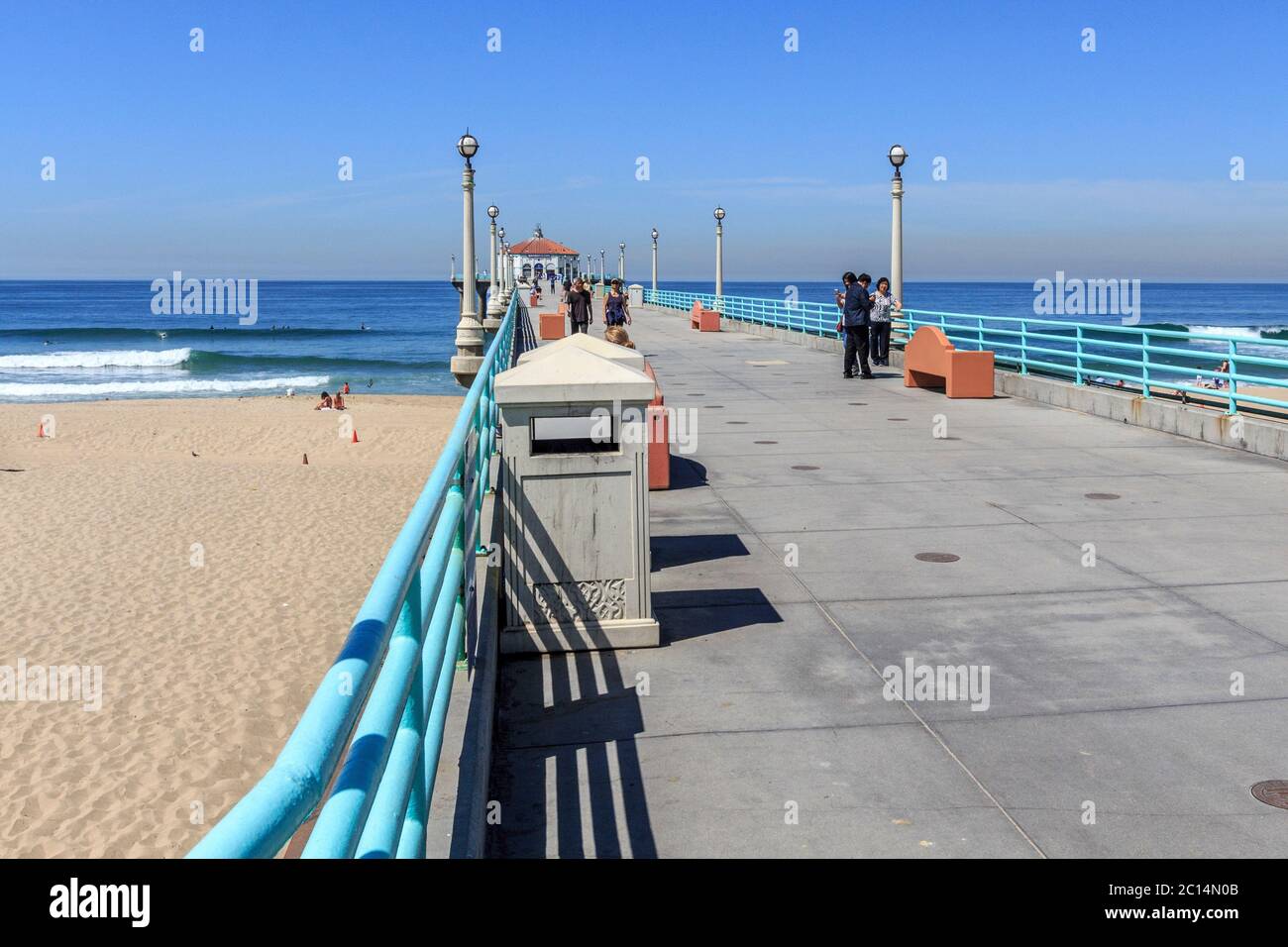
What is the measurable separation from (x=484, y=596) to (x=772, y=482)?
5.91 meters

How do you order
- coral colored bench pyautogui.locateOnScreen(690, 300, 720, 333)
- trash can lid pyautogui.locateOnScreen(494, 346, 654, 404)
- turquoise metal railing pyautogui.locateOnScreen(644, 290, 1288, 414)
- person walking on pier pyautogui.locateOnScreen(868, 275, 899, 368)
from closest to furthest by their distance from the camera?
trash can lid pyautogui.locateOnScreen(494, 346, 654, 404)
turquoise metal railing pyautogui.locateOnScreen(644, 290, 1288, 414)
person walking on pier pyautogui.locateOnScreen(868, 275, 899, 368)
coral colored bench pyautogui.locateOnScreen(690, 300, 720, 333)

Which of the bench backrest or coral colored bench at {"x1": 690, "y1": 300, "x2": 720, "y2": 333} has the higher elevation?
coral colored bench at {"x1": 690, "y1": 300, "x2": 720, "y2": 333}

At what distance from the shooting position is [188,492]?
26.3m

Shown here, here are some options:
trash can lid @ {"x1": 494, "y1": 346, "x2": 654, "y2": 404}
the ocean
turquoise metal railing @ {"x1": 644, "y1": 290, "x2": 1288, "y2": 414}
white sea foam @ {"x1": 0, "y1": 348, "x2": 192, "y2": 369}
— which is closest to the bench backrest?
turquoise metal railing @ {"x1": 644, "y1": 290, "x2": 1288, "y2": 414}

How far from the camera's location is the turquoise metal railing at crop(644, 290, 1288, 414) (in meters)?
14.6

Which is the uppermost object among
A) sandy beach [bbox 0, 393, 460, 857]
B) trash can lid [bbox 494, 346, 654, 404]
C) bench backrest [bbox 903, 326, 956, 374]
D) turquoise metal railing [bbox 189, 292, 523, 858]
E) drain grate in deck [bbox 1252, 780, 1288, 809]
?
bench backrest [bbox 903, 326, 956, 374]

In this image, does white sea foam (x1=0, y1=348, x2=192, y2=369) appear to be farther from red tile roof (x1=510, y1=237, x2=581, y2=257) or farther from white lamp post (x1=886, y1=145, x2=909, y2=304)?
white lamp post (x1=886, y1=145, x2=909, y2=304)

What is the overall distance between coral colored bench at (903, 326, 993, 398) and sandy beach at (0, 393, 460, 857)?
945 cm

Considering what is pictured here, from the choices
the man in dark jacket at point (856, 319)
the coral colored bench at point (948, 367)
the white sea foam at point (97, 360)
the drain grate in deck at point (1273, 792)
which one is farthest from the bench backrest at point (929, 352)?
the white sea foam at point (97, 360)

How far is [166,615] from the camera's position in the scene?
15.2m

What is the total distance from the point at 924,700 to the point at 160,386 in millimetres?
65886

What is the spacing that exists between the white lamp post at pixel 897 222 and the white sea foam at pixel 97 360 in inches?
2520

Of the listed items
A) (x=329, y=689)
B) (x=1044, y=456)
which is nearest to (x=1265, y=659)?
(x=329, y=689)
